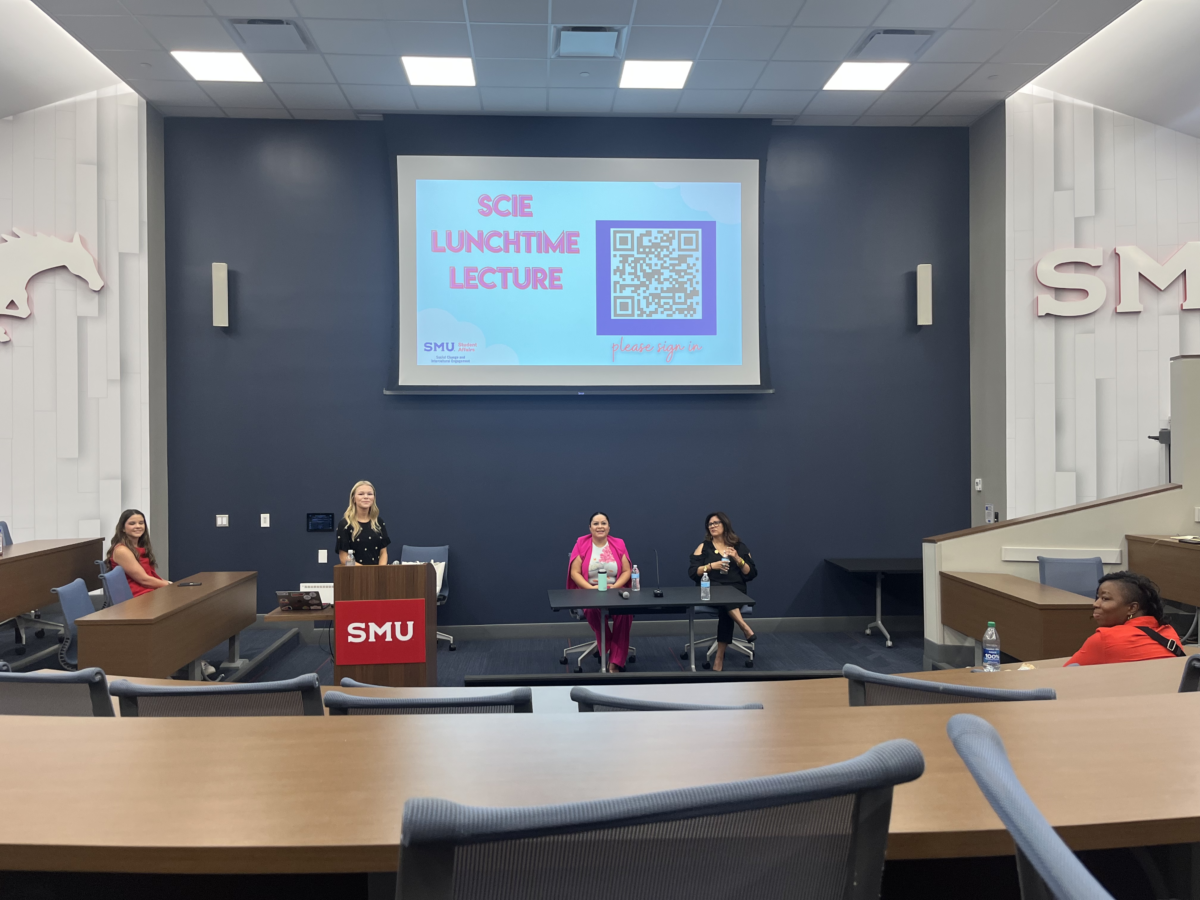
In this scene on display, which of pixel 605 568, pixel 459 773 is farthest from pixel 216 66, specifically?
pixel 459 773

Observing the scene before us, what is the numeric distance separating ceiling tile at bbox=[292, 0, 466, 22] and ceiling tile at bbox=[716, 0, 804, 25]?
1.84m

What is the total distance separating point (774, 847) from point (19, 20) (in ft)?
24.3

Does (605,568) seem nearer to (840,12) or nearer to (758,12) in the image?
(758,12)

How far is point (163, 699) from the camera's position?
179 cm

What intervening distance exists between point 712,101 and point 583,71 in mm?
1243

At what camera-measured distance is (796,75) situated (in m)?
6.15

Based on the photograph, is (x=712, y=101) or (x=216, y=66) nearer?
(x=216, y=66)

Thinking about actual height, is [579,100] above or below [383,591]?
above

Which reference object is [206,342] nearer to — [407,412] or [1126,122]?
[407,412]

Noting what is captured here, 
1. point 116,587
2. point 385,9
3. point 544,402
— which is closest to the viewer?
point 116,587

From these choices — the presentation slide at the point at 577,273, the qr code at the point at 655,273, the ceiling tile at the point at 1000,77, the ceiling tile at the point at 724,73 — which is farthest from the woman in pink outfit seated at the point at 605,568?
the ceiling tile at the point at 1000,77

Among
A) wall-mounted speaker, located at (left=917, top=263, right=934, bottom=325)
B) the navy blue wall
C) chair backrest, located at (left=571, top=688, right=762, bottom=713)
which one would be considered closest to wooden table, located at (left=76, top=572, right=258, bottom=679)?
the navy blue wall

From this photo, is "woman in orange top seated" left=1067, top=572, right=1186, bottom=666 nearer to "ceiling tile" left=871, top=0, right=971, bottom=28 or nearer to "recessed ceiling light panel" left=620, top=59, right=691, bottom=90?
"ceiling tile" left=871, top=0, right=971, bottom=28

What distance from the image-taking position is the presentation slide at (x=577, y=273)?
6.70 meters
